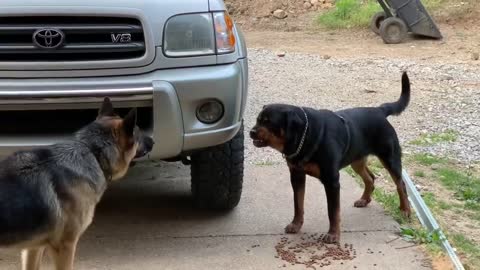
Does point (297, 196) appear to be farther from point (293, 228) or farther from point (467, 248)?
point (467, 248)

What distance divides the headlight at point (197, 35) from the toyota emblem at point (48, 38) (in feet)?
1.96

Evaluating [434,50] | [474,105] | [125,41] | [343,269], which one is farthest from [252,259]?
[434,50]

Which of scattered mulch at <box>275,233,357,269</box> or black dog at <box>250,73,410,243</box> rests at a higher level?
black dog at <box>250,73,410,243</box>

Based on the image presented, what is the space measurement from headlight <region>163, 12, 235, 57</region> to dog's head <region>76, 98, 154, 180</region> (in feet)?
2.02

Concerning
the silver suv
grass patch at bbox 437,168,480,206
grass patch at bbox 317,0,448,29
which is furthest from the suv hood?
grass patch at bbox 317,0,448,29

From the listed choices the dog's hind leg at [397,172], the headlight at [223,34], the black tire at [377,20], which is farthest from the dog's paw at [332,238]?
the black tire at [377,20]

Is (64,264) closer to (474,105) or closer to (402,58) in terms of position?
(474,105)

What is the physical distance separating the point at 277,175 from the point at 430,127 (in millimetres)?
2527

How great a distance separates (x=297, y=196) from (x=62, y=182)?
1.70 metres

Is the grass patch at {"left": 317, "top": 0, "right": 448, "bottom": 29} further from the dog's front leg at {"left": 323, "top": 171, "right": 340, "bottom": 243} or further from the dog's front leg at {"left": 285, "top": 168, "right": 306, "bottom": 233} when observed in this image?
the dog's front leg at {"left": 323, "top": 171, "right": 340, "bottom": 243}

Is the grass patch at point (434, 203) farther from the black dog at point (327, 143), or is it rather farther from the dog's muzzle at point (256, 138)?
the dog's muzzle at point (256, 138)

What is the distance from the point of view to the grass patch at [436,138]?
24.4 ft

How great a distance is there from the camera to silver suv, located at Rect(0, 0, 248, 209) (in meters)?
4.34

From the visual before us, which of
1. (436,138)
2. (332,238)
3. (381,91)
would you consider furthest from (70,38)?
(381,91)
